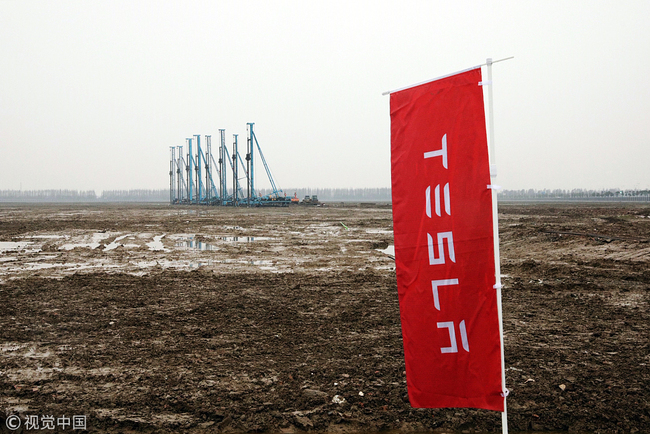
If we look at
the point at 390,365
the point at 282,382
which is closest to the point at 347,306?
the point at 390,365

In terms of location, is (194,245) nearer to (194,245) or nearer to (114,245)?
(194,245)

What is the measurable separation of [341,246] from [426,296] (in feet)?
45.8

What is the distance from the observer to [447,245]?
2.70 metres

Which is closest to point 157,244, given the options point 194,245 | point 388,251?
point 194,245

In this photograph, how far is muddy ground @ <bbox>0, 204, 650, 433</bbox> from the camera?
3.83 metres

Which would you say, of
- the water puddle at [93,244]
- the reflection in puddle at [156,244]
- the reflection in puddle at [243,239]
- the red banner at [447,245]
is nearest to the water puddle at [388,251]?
the reflection in puddle at [243,239]

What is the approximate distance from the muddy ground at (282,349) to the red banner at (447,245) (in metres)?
1.20

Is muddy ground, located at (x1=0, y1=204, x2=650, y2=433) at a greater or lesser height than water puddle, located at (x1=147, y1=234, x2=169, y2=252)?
lesser

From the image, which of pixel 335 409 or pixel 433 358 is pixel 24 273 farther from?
pixel 433 358

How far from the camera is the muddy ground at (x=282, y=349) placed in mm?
3830

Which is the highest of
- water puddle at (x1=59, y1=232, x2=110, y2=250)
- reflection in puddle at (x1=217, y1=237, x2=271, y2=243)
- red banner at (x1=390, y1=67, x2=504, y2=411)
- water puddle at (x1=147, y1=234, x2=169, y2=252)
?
red banner at (x1=390, y1=67, x2=504, y2=411)

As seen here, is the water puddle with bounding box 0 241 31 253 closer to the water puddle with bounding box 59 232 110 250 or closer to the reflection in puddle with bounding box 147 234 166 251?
the water puddle with bounding box 59 232 110 250

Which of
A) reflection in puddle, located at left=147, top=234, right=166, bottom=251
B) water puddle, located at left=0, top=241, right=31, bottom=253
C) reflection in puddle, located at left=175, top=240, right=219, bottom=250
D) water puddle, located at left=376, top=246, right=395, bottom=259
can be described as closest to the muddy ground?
water puddle, located at left=376, top=246, right=395, bottom=259

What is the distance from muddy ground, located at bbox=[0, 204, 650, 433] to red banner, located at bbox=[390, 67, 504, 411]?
120 cm
